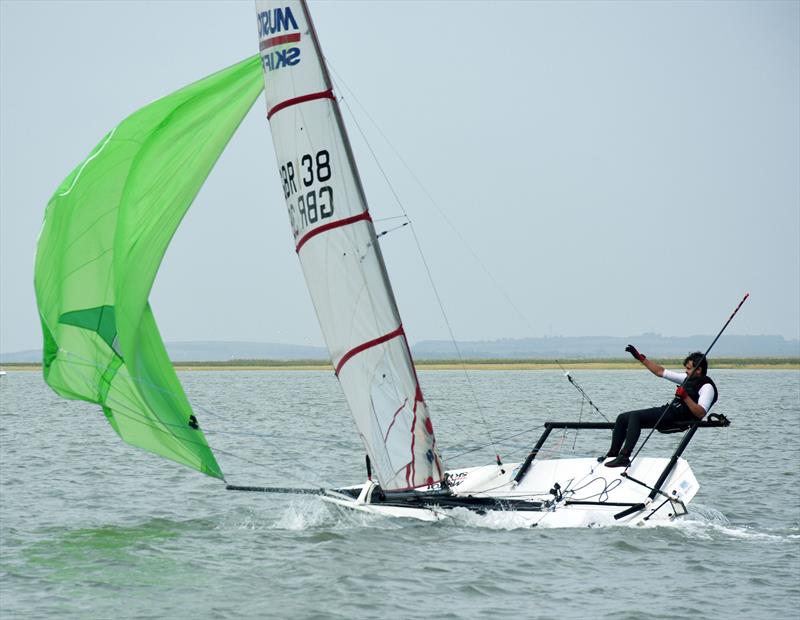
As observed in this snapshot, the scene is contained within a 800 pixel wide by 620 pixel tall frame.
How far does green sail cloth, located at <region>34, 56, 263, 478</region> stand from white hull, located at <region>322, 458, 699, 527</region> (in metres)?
2.32

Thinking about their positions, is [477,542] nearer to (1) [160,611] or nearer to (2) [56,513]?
(1) [160,611]

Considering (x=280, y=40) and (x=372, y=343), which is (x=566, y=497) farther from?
(x=280, y=40)

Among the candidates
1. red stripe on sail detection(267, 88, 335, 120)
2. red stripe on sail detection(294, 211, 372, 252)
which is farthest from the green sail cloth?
red stripe on sail detection(294, 211, 372, 252)

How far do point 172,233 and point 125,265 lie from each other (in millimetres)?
585

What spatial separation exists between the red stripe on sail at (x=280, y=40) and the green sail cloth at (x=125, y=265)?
1.06 metres

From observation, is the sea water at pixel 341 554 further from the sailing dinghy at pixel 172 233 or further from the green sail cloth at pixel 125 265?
the green sail cloth at pixel 125 265

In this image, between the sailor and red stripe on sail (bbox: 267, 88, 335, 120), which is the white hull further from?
red stripe on sail (bbox: 267, 88, 335, 120)

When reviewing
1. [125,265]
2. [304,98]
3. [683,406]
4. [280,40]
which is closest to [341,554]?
[125,265]

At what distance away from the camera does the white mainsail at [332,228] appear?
1145 cm

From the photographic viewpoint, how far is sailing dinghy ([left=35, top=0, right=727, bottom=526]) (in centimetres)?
1152

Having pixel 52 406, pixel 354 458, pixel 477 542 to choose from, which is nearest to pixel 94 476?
pixel 354 458

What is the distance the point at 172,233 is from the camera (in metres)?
11.8

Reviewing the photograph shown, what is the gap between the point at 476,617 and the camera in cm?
952

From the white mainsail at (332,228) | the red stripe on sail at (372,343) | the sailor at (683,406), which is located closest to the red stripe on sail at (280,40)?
the white mainsail at (332,228)
